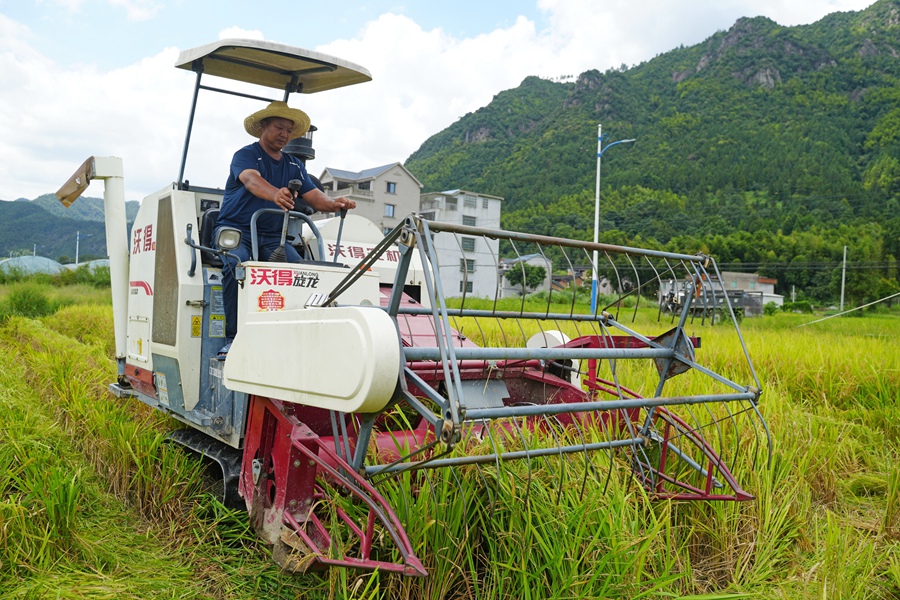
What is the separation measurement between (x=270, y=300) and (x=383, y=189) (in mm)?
45888

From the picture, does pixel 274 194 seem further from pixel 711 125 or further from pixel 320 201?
pixel 711 125

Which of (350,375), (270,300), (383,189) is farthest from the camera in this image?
(383,189)

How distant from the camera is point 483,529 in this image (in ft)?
9.91

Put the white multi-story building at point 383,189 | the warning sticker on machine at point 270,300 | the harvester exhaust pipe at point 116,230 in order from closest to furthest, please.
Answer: the warning sticker on machine at point 270,300 → the harvester exhaust pipe at point 116,230 → the white multi-story building at point 383,189

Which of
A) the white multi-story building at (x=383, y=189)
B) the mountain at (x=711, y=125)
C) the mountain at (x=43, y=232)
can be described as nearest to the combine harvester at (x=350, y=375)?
the white multi-story building at (x=383, y=189)

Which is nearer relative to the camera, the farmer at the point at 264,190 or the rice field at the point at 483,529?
the rice field at the point at 483,529

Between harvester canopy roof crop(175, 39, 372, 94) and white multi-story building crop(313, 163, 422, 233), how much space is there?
134 ft

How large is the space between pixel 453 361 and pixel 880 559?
2.55 m

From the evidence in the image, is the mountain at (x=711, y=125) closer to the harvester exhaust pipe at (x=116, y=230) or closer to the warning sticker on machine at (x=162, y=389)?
the harvester exhaust pipe at (x=116, y=230)

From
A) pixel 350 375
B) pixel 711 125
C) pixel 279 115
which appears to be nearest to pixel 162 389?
pixel 279 115

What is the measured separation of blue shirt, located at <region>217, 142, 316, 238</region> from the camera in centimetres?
424

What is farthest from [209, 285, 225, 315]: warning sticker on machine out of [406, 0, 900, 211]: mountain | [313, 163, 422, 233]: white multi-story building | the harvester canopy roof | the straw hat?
[406, 0, 900, 211]: mountain

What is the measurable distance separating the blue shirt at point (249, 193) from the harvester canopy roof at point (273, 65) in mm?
603

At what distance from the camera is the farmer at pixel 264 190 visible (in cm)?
403
